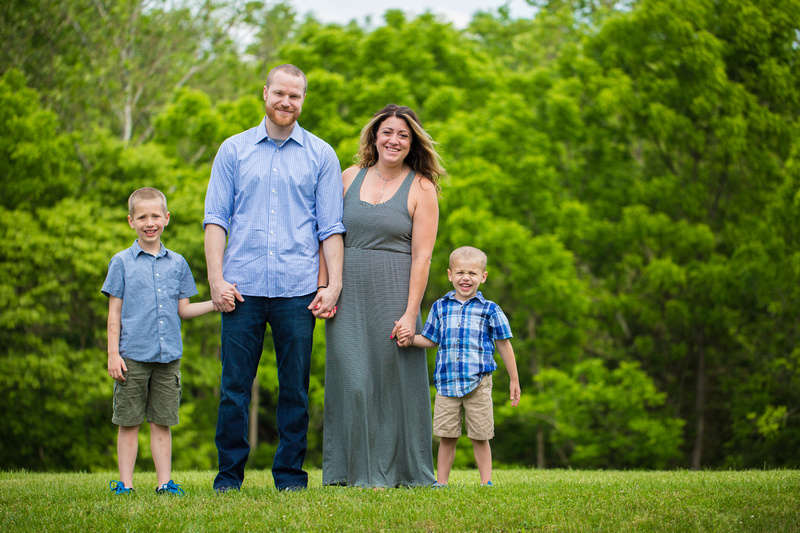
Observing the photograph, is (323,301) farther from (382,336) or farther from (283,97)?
(283,97)

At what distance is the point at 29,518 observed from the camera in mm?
3832

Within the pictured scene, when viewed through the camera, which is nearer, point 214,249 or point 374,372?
point 214,249

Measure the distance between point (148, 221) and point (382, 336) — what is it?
5.53 ft

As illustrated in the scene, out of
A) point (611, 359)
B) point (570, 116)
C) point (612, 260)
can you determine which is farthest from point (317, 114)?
point (611, 359)

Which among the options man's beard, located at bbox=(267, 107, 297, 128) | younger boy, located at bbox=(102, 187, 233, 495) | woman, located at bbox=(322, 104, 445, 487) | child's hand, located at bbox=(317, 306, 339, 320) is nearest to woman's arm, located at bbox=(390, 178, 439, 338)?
woman, located at bbox=(322, 104, 445, 487)

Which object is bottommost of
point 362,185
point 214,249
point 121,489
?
point 121,489

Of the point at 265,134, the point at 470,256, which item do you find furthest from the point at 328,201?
the point at 470,256

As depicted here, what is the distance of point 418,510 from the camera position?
3.86 metres

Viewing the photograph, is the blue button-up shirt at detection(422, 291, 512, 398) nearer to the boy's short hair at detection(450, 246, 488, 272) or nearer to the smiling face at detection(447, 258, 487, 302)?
the smiling face at detection(447, 258, 487, 302)

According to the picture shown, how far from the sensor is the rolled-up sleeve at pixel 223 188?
15.0 ft

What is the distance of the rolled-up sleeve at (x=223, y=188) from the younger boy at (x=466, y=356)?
142 centimetres

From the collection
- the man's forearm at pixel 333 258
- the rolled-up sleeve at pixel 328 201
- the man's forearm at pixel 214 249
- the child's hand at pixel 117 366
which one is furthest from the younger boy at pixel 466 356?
the child's hand at pixel 117 366

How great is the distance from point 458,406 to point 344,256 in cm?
130

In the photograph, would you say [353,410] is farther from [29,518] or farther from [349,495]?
[29,518]
